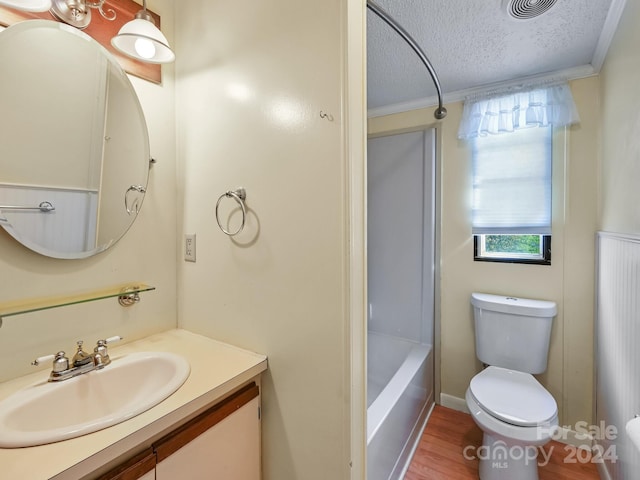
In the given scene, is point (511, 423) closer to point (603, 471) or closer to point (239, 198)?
point (603, 471)

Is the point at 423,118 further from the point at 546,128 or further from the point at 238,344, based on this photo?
the point at 238,344

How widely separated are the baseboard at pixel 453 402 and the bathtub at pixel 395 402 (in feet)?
0.28

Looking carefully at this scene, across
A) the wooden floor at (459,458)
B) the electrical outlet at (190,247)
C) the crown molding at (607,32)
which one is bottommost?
the wooden floor at (459,458)

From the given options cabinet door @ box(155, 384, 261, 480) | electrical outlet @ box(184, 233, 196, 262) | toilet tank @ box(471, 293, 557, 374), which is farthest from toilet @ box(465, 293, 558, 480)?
electrical outlet @ box(184, 233, 196, 262)

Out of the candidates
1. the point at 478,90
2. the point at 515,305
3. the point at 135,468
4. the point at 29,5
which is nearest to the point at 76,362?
the point at 135,468

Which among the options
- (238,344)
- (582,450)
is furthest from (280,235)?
(582,450)

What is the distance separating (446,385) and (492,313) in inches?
29.2

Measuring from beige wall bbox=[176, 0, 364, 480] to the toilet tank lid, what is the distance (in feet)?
4.81

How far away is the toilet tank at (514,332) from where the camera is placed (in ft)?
5.85

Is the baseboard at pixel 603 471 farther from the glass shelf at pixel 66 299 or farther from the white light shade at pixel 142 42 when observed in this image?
the white light shade at pixel 142 42

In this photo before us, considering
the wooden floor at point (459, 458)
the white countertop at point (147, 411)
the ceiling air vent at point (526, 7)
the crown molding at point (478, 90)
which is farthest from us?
the crown molding at point (478, 90)

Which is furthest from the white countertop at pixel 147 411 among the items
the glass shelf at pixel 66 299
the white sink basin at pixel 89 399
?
the glass shelf at pixel 66 299

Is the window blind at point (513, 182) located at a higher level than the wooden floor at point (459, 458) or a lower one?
higher

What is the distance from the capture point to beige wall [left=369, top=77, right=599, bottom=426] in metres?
1.75
